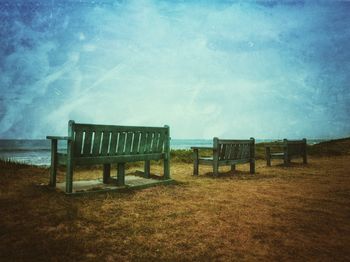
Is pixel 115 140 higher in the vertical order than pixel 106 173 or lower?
higher

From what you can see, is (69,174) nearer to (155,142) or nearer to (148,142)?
(148,142)

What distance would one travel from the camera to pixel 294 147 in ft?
38.7

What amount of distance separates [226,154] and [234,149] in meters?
0.40

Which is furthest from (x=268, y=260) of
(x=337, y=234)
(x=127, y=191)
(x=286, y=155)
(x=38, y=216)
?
(x=286, y=155)

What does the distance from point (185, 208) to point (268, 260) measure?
194 cm

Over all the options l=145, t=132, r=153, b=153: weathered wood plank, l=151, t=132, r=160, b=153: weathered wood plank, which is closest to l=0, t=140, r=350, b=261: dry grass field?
l=145, t=132, r=153, b=153: weathered wood plank

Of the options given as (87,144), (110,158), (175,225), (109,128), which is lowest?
(175,225)

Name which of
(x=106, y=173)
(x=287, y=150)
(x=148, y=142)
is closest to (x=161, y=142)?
(x=148, y=142)

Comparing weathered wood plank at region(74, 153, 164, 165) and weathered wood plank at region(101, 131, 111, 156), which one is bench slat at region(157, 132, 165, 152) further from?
weathered wood plank at region(101, 131, 111, 156)

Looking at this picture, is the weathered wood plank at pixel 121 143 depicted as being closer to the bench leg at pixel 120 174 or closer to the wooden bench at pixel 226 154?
the bench leg at pixel 120 174

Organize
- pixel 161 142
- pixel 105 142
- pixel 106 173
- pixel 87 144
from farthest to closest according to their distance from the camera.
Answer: pixel 161 142 < pixel 106 173 < pixel 105 142 < pixel 87 144

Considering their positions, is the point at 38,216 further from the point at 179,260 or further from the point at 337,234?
the point at 337,234

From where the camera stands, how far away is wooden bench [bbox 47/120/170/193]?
488 centimetres

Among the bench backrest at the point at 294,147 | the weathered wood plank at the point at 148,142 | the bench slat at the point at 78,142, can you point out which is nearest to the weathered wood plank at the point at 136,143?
the weathered wood plank at the point at 148,142
